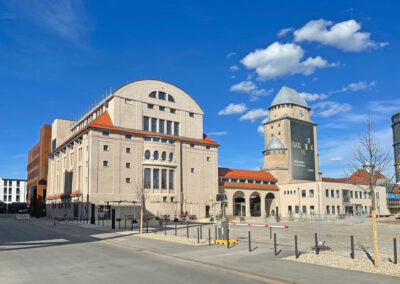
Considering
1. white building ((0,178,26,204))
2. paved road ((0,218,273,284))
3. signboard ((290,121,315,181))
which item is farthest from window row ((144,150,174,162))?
white building ((0,178,26,204))

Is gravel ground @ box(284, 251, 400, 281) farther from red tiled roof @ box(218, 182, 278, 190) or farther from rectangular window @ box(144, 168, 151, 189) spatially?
red tiled roof @ box(218, 182, 278, 190)

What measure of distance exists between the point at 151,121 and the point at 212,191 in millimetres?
17638

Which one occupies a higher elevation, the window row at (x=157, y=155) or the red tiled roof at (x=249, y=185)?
the window row at (x=157, y=155)

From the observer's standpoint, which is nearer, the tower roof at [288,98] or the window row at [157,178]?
the window row at [157,178]

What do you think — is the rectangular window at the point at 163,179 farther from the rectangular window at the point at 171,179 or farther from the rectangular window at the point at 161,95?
the rectangular window at the point at 161,95

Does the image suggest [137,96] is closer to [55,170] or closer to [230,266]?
[55,170]

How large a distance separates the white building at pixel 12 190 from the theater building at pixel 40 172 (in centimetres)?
5928

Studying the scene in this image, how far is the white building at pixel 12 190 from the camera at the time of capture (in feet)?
511

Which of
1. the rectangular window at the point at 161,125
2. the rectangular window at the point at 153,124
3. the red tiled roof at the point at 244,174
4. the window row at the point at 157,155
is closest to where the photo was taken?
the window row at the point at 157,155

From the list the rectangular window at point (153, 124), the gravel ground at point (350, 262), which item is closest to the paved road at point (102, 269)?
the gravel ground at point (350, 262)

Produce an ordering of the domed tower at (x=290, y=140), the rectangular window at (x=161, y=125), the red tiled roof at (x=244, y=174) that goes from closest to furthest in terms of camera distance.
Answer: the rectangular window at (x=161, y=125) < the red tiled roof at (x=244, y=174) < the domed tower at (x=290, y=140)

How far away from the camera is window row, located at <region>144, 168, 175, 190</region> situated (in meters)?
59.6

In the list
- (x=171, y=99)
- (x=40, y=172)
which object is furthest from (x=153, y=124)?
(x=40, y=172)

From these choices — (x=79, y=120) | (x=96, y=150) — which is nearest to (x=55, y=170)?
(x=79, y=120)
